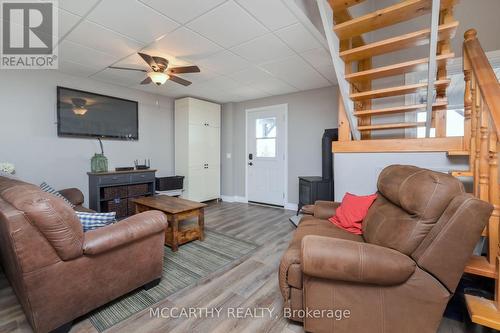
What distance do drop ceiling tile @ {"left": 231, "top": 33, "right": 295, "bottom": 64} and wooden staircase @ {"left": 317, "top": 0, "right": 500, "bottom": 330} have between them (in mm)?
632

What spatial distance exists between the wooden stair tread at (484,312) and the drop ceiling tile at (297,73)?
108 inches

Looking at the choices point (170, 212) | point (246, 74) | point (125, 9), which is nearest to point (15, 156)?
point (170, 212)

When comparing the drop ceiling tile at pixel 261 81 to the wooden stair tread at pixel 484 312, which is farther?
the drop ceiling tile at pixel 261 81

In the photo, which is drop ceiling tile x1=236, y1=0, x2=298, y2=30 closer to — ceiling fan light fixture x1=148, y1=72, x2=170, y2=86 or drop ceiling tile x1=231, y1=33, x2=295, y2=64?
drop ceiling tile x1=231, y1=33, x2=295, y2=64

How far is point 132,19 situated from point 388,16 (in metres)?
2.19

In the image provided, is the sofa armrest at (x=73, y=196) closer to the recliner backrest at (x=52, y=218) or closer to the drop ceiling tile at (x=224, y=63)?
the recliner backrest at (x=52, y=218)

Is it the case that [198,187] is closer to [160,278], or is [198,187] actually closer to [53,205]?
Answer: [160,278]

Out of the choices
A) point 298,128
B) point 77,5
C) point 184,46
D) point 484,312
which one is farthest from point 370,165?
point 77,5

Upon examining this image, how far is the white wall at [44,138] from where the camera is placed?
291 cm

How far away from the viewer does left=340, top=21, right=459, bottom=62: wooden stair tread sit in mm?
1687

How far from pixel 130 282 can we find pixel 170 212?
85 cm

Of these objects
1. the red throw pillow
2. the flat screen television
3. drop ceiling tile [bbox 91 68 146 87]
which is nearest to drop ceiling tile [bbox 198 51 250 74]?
drop ceiling tile [bbox 91 68 146 87]

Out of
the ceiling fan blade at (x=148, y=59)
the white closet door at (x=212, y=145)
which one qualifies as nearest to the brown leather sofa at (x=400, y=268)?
the ceiling fan blade at (x=148, y=59)

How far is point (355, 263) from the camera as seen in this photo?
1165 mm
